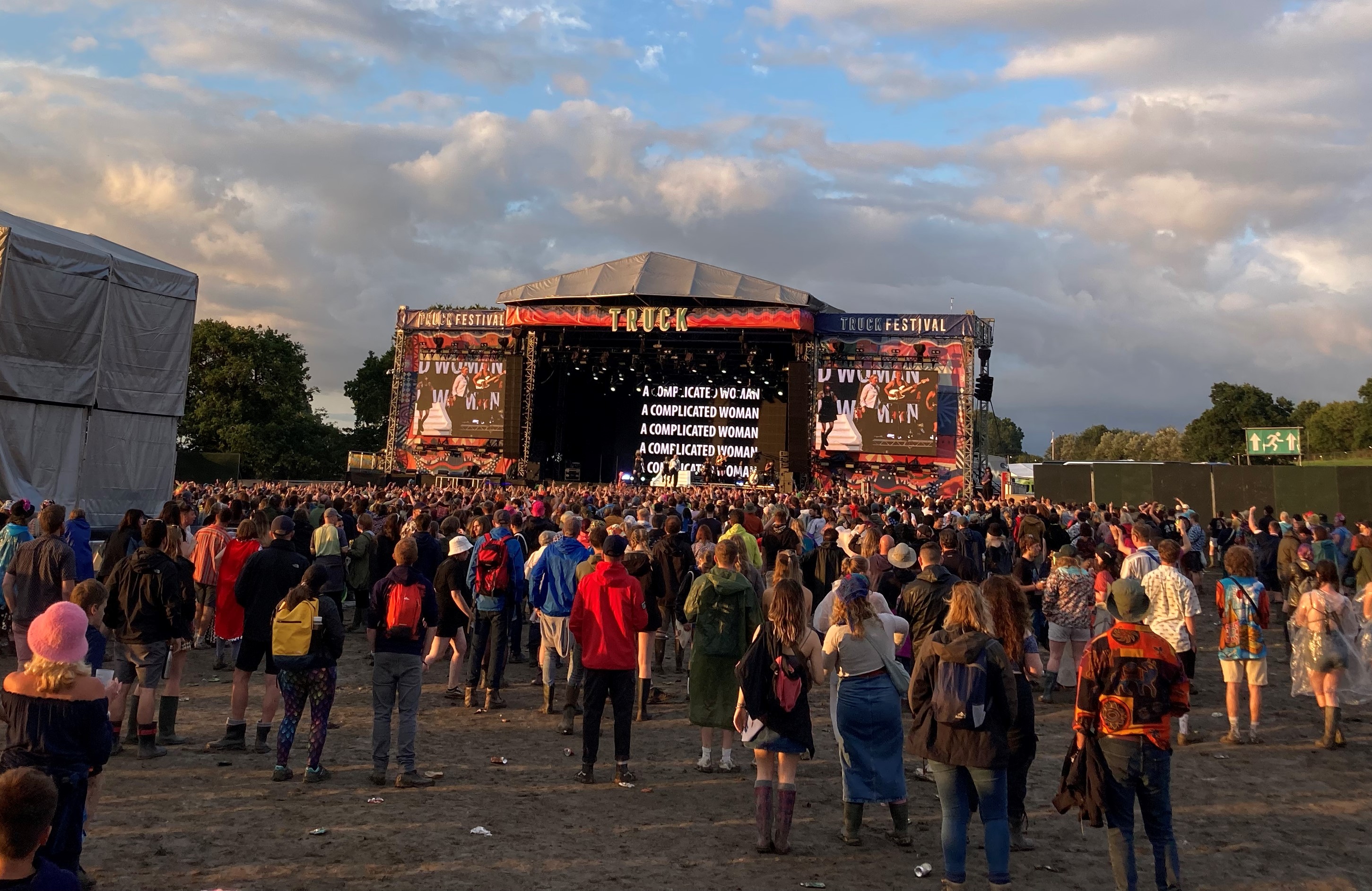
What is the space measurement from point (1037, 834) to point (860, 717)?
141 centimetres

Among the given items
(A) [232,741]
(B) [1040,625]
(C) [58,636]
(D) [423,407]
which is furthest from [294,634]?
(D) [423,407]

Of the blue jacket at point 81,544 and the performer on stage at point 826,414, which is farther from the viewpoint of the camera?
the performer on stage at point 826,414

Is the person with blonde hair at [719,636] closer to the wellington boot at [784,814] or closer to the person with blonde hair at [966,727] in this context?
the wellington boot at [784,814]

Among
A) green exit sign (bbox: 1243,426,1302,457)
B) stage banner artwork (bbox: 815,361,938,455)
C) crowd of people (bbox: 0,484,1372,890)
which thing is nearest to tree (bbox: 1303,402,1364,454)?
green exit sign (bbox: 1243,426,1302,457)

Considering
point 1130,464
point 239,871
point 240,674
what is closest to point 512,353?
point 1130,464

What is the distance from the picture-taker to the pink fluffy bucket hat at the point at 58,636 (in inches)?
123

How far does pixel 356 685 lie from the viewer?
27.1 feet

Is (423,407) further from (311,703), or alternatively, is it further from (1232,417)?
(1232,417)

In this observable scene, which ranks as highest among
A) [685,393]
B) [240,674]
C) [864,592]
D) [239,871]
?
[685,393]

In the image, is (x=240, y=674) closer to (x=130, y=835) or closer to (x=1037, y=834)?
(x=130, y=835)

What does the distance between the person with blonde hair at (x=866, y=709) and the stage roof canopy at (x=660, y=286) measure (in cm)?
2319

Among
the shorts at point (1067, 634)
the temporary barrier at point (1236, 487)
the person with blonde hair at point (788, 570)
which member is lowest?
the shorts at point (1067, 634)

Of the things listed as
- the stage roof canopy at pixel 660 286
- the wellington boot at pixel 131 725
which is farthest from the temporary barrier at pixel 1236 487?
the wellington boot at pixel 131 725

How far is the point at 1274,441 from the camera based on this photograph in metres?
37.3
